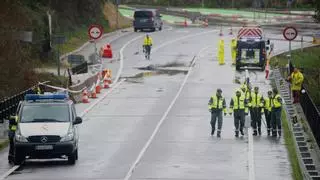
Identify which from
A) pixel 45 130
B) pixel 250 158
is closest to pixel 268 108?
pixel 250 158

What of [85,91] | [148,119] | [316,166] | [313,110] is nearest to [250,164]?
[316,166]

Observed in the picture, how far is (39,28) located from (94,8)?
2184cm

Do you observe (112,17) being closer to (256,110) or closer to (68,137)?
(256,110)

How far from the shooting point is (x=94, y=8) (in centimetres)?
7756

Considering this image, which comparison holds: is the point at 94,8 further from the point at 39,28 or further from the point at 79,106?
the point at 79,106

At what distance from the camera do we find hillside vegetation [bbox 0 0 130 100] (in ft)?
121

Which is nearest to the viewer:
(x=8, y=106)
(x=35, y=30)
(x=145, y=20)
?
(x=8, y=106)

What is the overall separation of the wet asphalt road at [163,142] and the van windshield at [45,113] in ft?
4.03

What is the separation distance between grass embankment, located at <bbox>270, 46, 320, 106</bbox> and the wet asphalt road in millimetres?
2456

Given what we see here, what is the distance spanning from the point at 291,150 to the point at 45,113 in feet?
24.5

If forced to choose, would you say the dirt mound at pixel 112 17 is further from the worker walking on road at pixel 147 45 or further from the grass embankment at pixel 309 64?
the worker walking on road at pixel 147 45

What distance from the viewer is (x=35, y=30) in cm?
5441

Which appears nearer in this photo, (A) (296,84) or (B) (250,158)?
(B) (250,158)

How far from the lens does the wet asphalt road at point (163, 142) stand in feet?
80.3
